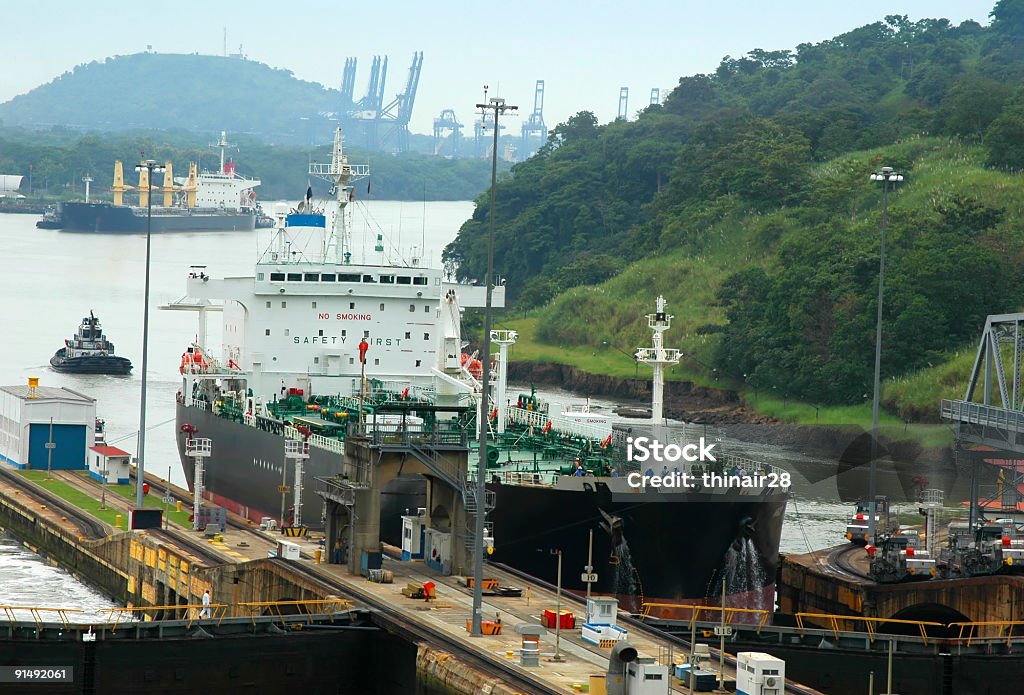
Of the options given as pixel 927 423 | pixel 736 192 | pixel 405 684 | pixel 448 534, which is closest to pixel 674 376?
pixel 927 423

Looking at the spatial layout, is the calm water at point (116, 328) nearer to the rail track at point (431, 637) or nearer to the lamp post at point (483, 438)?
the rail track at point (431, 637)

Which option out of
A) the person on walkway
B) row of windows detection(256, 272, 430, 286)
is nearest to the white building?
row of windows detection(256, 272, 430, 286)

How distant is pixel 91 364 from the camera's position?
120 m

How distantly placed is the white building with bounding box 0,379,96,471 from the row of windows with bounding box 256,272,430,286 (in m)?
10.4

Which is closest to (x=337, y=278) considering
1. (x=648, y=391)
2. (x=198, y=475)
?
(x=198, y=475)

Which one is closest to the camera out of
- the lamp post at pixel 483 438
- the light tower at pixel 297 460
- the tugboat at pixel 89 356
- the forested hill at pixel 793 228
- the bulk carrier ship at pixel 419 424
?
the lamp post at pixel 483 438

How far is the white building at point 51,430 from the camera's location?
7450 cm

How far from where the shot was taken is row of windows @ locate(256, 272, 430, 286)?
71.4m

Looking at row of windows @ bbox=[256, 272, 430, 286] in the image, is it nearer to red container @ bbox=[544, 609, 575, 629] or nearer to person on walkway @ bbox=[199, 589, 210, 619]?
person on walkway @ bbox=[199, 589, 210, 619]

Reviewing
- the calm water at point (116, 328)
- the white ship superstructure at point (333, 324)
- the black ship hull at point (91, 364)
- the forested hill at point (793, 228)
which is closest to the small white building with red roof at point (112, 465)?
the white ship superstructure at point (333, 324)

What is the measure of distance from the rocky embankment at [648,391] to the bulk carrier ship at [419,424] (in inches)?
1436

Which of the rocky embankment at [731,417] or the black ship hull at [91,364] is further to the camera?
the black ship hull at [91,364]

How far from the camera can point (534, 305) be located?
15812 cm

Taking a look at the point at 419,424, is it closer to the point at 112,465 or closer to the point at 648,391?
the point at 112,465
